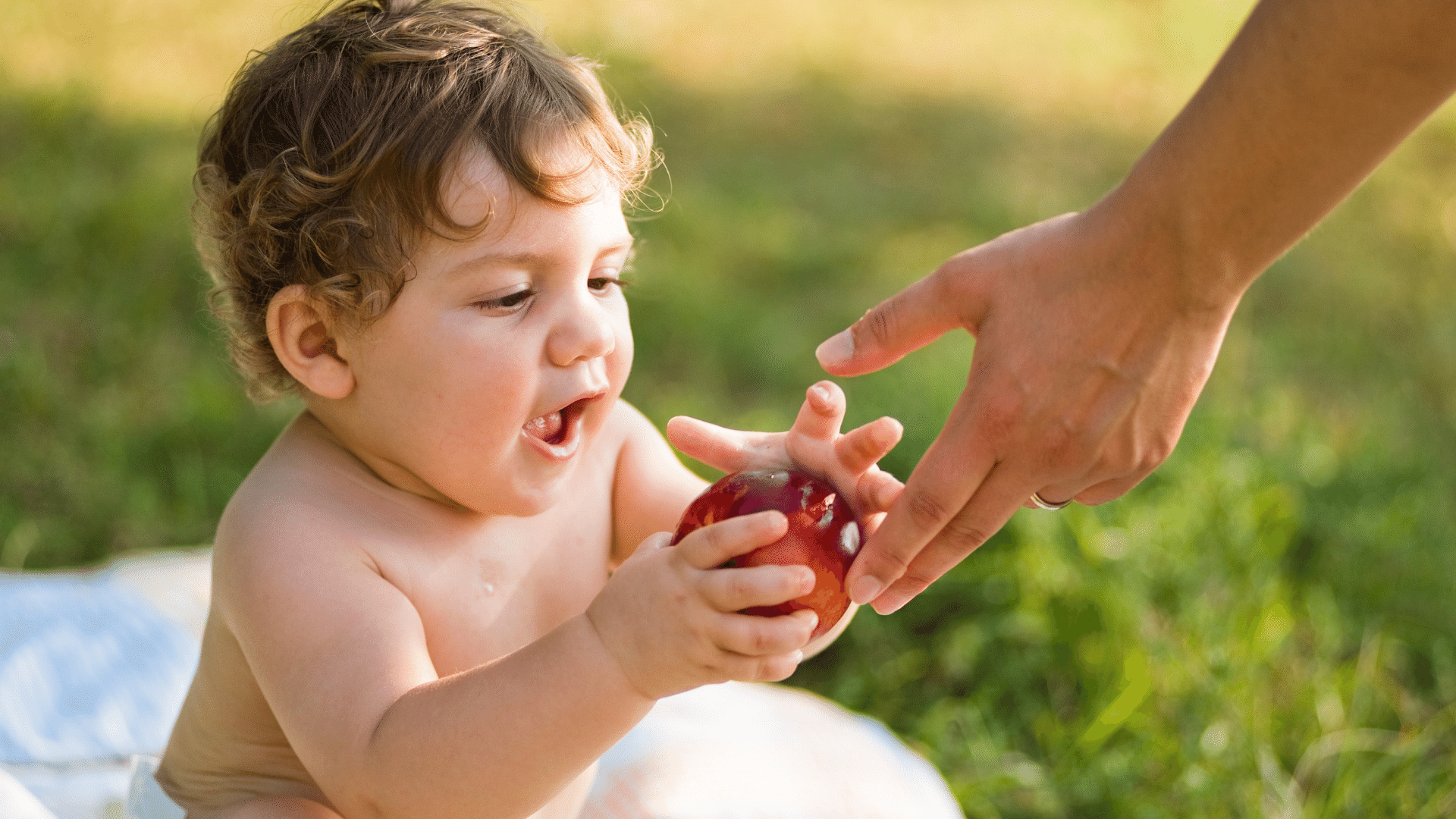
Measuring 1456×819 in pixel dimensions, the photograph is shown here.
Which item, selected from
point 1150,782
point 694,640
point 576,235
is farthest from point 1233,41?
point 1150,782

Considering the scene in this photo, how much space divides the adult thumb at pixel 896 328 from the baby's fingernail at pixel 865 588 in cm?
27

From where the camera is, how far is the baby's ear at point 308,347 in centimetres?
168

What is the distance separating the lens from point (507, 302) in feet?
5.33

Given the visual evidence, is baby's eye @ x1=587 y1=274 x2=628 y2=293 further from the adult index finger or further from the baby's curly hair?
the adult index finger

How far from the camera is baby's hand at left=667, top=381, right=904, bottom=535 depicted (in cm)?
164

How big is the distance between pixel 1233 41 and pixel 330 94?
1159 mm

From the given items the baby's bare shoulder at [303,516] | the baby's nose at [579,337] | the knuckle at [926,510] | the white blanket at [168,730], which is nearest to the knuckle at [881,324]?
the knuckle at [926,510]

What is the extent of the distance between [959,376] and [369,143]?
2211mm

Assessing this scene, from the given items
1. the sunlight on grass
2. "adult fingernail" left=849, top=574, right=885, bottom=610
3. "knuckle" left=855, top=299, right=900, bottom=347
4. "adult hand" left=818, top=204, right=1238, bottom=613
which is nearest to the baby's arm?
"adult fingernail" left=849, top=574, right=885, bottom=610

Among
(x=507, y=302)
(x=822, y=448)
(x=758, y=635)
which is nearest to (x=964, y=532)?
(x=822, y=448)

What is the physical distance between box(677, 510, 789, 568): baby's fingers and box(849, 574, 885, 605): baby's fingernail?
0.21 m

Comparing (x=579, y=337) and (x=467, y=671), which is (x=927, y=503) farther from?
(x=467, y=671)

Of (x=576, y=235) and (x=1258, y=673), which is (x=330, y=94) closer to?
(x=576, y=235)

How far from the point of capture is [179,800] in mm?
1914
